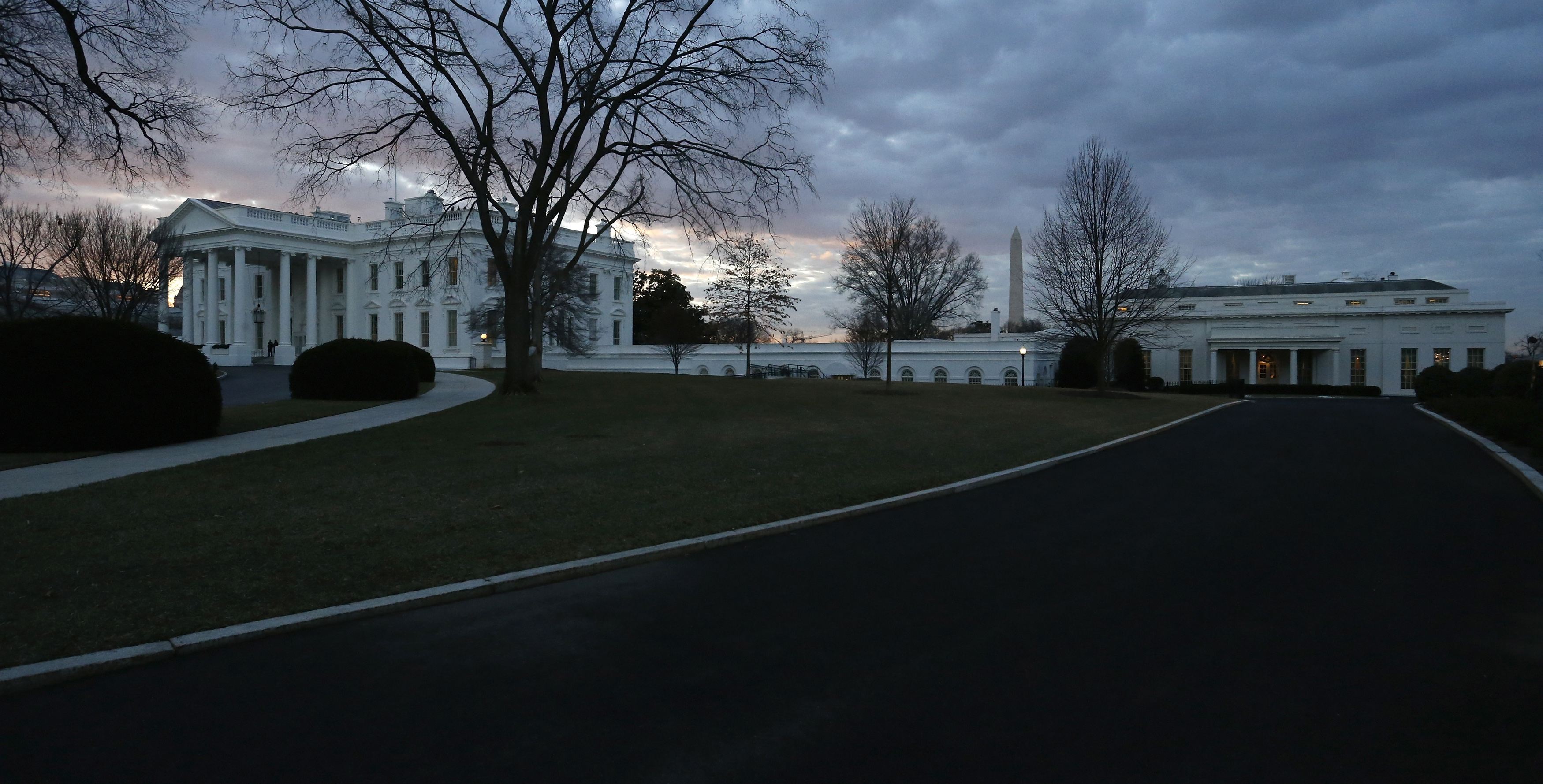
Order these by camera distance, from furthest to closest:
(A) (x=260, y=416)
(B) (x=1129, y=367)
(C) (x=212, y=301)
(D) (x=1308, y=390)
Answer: (D) (x=1308, y=390) < (C) (x=212, y=301) < (B) (x=1129, y=367) < (A) (x=260, y=416)

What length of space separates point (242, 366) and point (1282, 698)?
57.5 metres

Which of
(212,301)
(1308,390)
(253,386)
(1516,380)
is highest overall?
(212,301)

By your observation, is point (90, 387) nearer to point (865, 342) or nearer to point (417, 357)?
point (417, 357)

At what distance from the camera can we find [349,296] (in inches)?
2559

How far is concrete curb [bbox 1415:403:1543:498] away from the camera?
1191 centimetres

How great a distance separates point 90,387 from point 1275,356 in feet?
250

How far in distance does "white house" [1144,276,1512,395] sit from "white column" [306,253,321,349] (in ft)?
195

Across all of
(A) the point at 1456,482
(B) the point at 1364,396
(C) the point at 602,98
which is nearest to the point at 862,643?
(A) the point at 1456,482

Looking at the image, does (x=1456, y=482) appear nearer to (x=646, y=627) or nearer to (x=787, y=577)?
(x=787, y=577)

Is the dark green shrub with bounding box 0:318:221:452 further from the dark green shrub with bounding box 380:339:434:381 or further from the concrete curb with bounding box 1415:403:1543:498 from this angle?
the concrete curb with bounding box 1415:403:1543:498

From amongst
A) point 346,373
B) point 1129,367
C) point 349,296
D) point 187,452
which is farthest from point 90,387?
point 349,296

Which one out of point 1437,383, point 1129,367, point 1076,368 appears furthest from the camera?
point 1129,367

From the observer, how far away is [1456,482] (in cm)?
1272

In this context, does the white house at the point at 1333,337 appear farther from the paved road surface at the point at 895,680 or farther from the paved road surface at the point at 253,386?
the paved road surface at the point at 895,680
